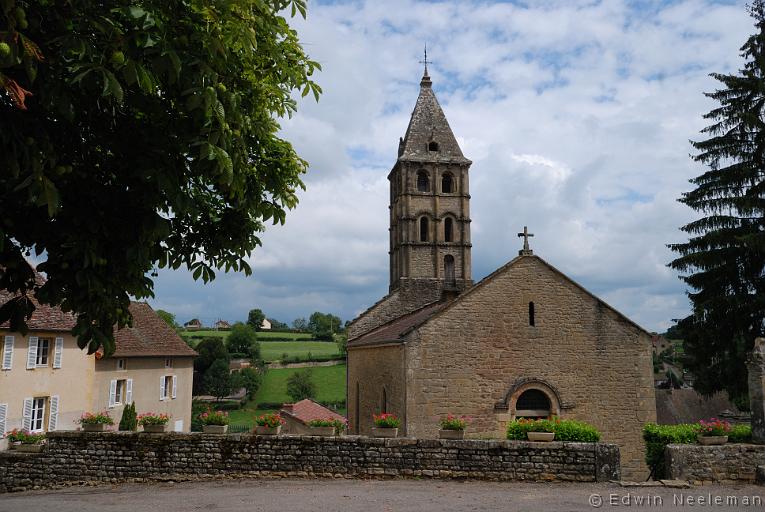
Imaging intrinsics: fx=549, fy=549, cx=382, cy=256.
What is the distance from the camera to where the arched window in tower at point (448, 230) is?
32.2 m

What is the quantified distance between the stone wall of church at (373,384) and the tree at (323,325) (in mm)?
78751

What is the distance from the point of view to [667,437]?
12.0 m

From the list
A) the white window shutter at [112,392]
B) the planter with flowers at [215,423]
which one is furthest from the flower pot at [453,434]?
the white window shutter at [112,392]

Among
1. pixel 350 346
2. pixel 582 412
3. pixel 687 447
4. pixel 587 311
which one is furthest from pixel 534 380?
pixel 350 346

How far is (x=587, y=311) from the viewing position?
58.4 ft

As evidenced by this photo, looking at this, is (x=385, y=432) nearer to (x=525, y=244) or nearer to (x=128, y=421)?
(x=525, y=244)

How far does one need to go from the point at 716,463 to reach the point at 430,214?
22338 millimetres

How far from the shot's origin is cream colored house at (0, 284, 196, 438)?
20.1 m

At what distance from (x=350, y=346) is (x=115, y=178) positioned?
Answer: 70.7 ft

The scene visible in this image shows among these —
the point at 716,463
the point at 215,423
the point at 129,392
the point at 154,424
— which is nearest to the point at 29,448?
the point at 154,424

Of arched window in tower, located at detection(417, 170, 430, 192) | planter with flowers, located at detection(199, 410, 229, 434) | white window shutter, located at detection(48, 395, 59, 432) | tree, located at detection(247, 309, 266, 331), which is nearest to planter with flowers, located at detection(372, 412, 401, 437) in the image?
planter with flowers, located at detection(199, 410, 229, 434)

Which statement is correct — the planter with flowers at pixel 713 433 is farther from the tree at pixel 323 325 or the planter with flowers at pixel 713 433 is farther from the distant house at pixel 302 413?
the tree at pixel 323 325

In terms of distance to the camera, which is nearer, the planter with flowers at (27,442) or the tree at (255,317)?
the planter with flowers at (27,442)

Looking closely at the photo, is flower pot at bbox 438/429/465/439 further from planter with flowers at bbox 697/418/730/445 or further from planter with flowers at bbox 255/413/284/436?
planter with flowers at bbox 697/418/730/445
